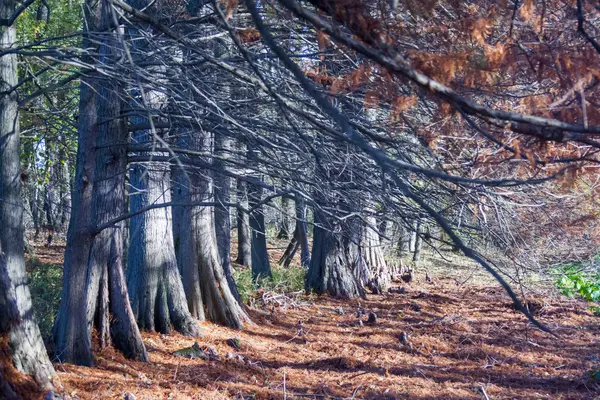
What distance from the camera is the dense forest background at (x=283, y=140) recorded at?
4.44 meters

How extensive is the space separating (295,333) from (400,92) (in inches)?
268

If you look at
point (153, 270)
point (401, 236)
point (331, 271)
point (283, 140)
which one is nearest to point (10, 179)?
point (153, 270)

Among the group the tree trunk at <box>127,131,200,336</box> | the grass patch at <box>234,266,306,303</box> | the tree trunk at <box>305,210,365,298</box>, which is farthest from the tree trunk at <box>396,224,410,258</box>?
the tree trunk at <box>127,131,200,336</box>

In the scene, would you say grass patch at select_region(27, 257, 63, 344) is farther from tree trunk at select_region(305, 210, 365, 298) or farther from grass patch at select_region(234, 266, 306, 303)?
tree trunk at select_region(305, 210, 365, 298)

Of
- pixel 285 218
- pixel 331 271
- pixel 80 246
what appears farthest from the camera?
pixel 331 271

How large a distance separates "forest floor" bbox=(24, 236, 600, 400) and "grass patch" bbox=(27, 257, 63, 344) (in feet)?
4.76

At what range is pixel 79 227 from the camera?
23.8 ft

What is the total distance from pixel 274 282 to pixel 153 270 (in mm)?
6077

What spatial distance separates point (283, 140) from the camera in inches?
250

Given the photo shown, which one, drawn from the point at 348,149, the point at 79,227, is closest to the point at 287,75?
the point at 348,149

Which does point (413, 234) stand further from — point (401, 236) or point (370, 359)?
point (370, 359)

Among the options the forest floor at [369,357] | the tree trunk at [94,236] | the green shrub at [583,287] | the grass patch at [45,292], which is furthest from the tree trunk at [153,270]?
the green shrub at [583,287]

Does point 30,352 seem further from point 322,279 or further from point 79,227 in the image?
point 322,279

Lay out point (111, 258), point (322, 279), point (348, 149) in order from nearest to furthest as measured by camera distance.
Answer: point (348, 149), point (111, 258), point (322, 279)
